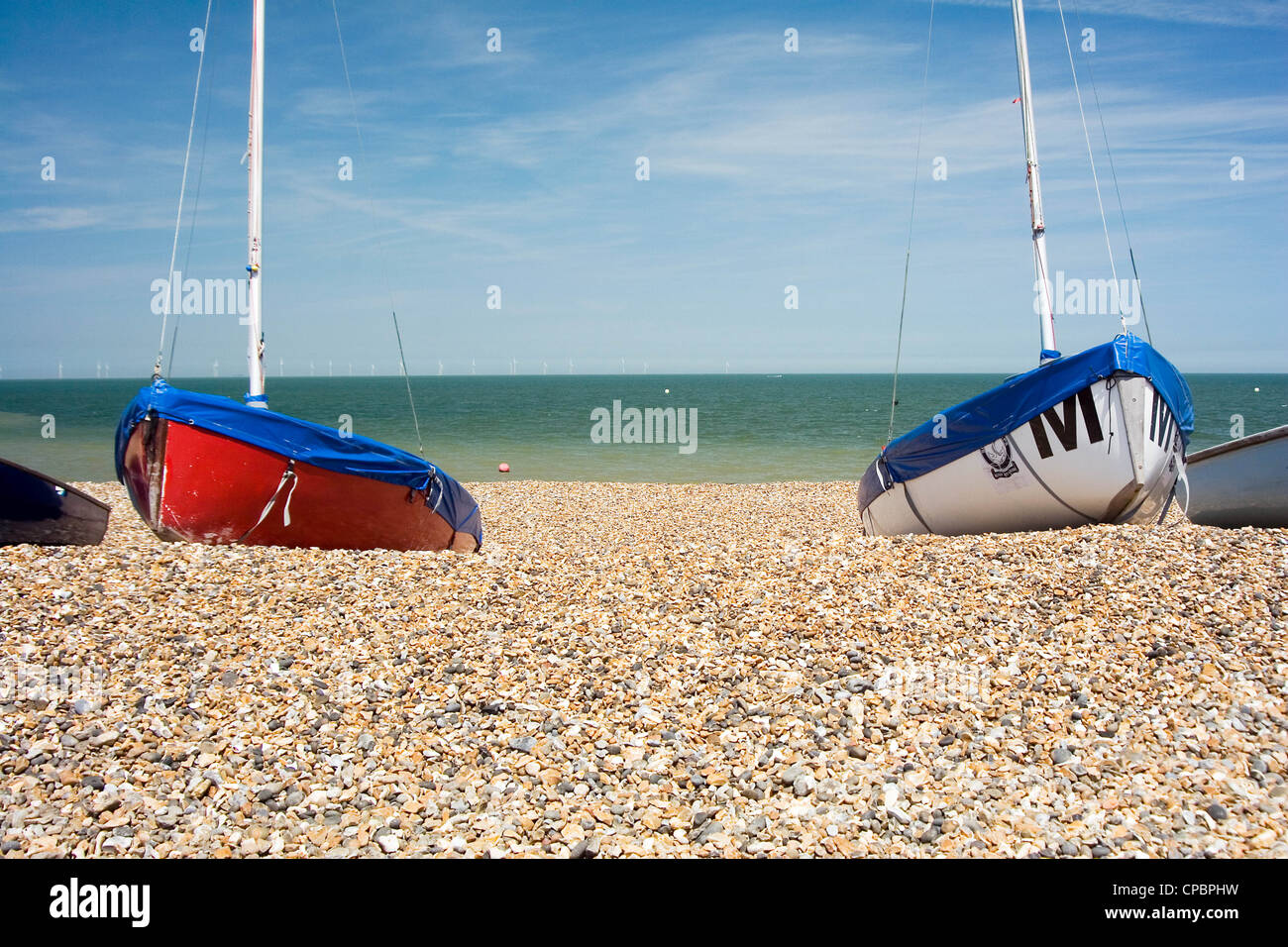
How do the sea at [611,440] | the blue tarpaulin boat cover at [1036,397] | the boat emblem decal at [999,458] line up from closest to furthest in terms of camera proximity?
1. the blue tarpaulin boat cover at [1036,397]
2. the boat emblem decal at [999,458]
3. the sea at [611,440]

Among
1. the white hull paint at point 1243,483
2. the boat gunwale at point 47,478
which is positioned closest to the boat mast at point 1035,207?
the white hull paint at point 1243,483

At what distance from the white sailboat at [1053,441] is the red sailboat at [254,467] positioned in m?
7.22

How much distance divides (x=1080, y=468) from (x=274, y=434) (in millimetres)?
9302

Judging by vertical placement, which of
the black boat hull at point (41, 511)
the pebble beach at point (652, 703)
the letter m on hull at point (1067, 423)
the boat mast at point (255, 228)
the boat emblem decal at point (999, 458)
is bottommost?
the pebble beach at point (652, 703)

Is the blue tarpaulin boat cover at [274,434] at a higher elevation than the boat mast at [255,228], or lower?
lower

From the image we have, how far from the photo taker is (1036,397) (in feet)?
31.3

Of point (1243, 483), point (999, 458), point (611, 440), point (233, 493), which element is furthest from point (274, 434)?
point (611, 440)

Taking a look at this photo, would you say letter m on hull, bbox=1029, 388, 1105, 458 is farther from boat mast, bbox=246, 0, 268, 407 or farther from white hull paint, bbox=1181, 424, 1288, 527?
boat mast, bbox=246, 0, 268, 407

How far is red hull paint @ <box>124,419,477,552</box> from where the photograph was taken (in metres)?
8.90

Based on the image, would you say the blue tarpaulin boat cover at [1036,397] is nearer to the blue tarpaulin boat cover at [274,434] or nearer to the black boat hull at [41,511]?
the blue tarpaulin boat cover at [274,434]

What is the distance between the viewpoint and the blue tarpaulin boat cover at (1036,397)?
9.20 m

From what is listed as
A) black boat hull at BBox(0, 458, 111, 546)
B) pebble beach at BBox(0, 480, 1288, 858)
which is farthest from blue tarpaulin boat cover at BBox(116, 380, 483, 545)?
pebble beach at BBox(0, 480, 1288, 858)

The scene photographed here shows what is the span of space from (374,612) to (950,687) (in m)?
4.70

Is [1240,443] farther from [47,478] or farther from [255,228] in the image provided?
[47,478]
